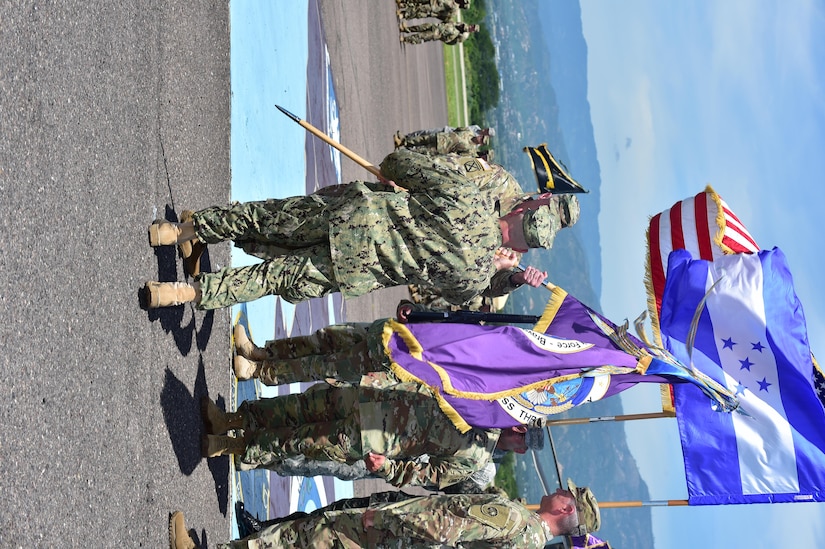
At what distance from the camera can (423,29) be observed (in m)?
23.7

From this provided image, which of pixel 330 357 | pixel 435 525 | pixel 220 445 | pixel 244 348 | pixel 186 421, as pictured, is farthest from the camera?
pixel 244 348

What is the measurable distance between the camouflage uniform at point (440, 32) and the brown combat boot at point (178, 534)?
20.4 metres

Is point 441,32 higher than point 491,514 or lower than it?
higher

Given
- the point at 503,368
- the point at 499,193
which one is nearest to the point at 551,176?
the point at 499,193

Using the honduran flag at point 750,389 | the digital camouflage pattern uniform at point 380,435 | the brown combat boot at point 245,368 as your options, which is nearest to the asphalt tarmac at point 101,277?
the brown combat boot at point 245,368

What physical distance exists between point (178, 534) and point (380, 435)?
149cm

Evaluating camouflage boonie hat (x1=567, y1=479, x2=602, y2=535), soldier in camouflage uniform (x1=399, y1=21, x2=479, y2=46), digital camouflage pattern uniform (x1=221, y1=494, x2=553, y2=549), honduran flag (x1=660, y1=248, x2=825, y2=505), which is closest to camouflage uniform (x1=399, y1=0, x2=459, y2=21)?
soldier in camouflage uniform (x1=399, y1=21, x2=479, y2=46)

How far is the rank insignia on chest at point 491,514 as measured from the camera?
4562 millimetres

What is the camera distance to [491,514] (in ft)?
15.1

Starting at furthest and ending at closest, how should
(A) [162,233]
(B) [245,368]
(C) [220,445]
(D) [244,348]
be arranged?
(D) [244,348] → (B) [245,368] → (C) [220,445] → (A) [162,233]

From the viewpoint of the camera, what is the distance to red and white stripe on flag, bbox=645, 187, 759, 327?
24.0 feet

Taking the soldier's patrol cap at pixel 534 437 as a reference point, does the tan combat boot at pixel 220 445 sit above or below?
above

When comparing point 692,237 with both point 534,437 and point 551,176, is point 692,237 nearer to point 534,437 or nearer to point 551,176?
point 551,176

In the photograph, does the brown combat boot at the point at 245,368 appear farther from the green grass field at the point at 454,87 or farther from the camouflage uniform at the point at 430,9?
the green grass field at the point at 454,87
